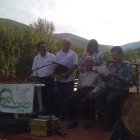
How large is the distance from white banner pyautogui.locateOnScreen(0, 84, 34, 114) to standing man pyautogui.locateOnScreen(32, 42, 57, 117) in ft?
2.58

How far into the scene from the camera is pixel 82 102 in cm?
404

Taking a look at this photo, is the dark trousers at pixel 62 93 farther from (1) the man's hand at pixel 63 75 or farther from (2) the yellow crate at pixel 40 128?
(2) the yellow crate at pixel 40 128

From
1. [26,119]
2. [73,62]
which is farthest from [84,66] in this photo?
[26,119]

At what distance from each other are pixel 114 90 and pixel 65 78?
1148 mm

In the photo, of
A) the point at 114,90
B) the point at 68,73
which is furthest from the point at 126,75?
the point at 68,73

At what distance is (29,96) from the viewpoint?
4195 millimetres

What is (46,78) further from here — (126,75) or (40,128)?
(126,75)

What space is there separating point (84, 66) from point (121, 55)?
3.14 ft

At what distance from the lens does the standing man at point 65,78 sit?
185 inches

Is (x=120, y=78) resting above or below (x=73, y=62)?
below

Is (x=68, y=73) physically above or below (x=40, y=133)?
above

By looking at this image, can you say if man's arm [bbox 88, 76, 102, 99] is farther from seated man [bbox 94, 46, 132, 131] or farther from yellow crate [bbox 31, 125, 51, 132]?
yellow crate [bbox 31, 125, 51, 132]

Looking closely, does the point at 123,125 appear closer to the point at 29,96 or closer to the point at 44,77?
the point at 29,96

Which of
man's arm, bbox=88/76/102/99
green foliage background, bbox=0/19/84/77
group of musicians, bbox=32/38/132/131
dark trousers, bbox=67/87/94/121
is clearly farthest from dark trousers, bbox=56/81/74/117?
green foliage background, bbox=0/19/84/77
